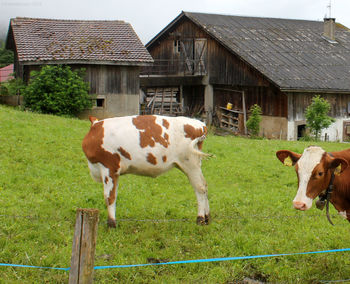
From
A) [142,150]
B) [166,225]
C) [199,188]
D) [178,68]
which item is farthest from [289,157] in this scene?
[178,68]

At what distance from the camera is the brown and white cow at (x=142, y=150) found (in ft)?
25.4

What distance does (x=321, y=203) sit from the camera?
5980mm

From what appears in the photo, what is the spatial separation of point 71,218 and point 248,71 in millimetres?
21394

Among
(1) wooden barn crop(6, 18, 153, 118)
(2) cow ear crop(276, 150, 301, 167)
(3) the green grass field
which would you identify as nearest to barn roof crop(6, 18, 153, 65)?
(1) wooden barn crop(6, 18, 153, 118)

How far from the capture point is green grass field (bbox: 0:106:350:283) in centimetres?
623

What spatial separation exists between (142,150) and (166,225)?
1.30 m

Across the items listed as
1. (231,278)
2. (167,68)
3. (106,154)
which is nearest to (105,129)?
(106,154)

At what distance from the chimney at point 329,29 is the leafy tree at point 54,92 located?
19.1 meters

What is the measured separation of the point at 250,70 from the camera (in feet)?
91.8

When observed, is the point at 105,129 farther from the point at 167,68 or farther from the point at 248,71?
the point at 167,68

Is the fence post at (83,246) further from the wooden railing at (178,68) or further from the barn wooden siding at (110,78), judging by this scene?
the wooden railing at (178,68)

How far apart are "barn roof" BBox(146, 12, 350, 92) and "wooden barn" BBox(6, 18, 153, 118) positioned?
6247 mm

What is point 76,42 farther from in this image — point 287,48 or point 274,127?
point 287,48

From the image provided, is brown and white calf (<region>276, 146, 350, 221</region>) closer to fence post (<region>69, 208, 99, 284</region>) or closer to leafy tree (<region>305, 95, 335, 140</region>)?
fence post (<region>69, 208, 99, 284</region>)
